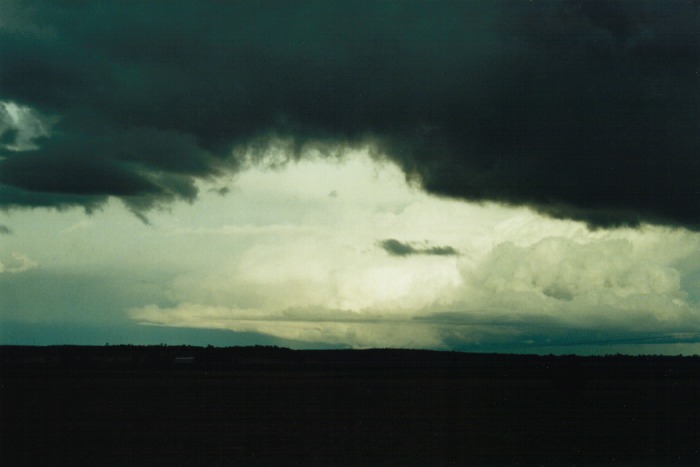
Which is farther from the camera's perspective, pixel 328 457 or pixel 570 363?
pixel 570 363

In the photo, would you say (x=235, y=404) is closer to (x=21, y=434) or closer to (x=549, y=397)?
(x=21, y=434)

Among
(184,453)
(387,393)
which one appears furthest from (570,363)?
(184,453)

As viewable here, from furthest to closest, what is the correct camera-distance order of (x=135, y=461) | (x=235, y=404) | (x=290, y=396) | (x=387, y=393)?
1. (x=387, y=393)
2. (x=290, y=396)
3. (x=235, y=404)
4. (x=135, y=461)

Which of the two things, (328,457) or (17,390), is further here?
(17,390)

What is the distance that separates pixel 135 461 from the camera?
2891 centimetres

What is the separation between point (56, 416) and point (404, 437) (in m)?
22.9

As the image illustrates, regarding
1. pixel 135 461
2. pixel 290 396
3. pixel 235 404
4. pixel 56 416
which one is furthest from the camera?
pixel 290 396

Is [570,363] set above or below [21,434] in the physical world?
above

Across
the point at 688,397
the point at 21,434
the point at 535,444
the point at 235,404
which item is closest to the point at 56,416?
the point at 21,434

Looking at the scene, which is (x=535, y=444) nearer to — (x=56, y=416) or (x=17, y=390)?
(x=56, y=416)

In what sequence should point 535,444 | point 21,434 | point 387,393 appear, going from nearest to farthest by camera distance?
point 535,444 → point 21,434 → point 387,393

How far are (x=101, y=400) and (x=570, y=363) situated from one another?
40.9 metres

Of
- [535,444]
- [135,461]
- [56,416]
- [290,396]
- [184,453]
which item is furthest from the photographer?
[290,396]

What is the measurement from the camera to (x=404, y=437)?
119 ft
